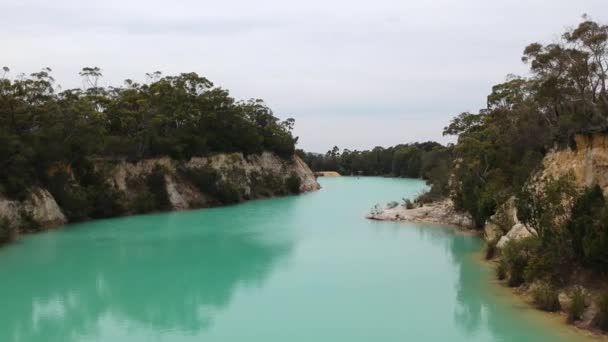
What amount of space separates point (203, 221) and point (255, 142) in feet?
81.5

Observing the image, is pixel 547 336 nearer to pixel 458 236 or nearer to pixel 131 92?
pixel 458 236

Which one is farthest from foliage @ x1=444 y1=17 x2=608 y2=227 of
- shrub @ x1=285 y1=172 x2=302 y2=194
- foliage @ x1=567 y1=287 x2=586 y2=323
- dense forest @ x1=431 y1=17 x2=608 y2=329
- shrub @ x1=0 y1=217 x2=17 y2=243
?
shrub @ x1=285 y1=172 x2=302 y2=194

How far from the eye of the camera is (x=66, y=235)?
3303cm

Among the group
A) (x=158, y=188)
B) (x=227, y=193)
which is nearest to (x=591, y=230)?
(x=158, y=188)

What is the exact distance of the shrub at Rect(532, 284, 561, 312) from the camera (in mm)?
14945

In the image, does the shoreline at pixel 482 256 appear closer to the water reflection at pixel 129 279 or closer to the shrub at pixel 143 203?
the water reflection at pixel 129 279

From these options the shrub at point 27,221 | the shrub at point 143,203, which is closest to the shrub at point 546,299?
the shrub at point 27,221

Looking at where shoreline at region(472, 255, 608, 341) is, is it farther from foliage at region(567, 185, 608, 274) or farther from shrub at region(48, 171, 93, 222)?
shrub at region(48, 171, 93, 222)

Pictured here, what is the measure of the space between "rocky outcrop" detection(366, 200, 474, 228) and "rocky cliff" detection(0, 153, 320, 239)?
1742 cm

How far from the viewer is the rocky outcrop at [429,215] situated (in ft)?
119

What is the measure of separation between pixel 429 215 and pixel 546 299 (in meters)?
24.0

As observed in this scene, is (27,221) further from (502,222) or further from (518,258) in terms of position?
(518,258)

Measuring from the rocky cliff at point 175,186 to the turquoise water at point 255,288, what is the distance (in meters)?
2.30

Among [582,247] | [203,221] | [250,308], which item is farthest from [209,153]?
[582,247]
